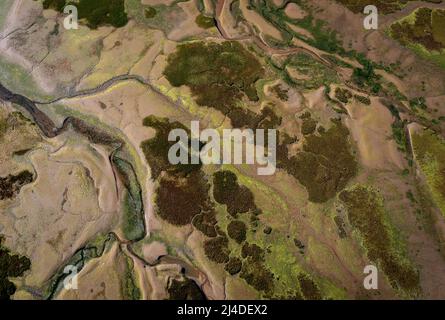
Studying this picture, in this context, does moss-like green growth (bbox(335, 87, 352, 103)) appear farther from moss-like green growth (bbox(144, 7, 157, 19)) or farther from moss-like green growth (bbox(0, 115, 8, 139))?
moss-like green growth (bbox(0, 115, 8, 139))

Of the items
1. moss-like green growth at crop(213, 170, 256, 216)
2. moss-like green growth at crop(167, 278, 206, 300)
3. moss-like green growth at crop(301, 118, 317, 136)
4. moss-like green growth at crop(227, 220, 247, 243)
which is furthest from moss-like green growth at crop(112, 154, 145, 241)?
moss-like green growth at crop(301, 118, 317, 136)

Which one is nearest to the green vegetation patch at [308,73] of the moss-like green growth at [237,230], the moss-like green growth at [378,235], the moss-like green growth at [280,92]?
the moss-like green growth at [280,92]

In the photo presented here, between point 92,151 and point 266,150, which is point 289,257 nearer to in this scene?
point 266,150

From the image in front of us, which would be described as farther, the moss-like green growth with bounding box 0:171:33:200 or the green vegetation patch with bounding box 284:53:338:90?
the green vegetation patch with bounding box 284:53:338:90

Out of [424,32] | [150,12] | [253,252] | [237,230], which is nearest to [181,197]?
[237,230]

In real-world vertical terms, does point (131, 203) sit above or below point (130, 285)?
above

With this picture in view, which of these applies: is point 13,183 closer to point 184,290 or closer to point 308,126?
point 184,290
